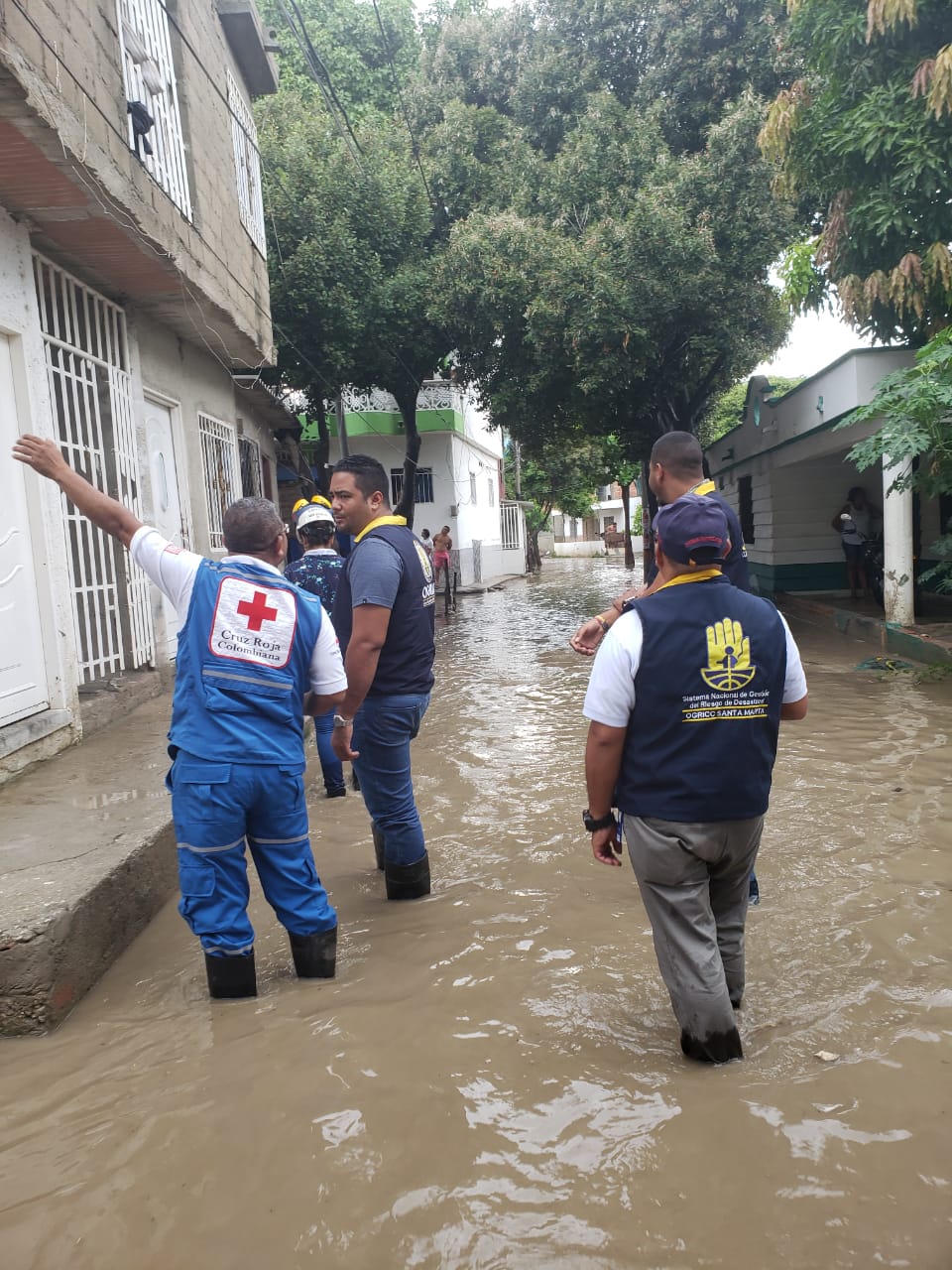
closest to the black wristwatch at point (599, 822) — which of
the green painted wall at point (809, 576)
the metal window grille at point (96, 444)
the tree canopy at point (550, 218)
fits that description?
the metal window grille at point (96, 444)

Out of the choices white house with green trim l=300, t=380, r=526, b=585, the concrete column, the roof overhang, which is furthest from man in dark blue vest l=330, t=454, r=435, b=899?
white house with green trim l=300, t=380, r=526, b=585

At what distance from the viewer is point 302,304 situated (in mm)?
16156

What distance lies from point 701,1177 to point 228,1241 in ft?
3.66

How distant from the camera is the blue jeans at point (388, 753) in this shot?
3934mm

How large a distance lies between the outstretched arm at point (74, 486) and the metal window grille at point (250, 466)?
30.2 feet

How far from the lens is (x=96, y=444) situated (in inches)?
295

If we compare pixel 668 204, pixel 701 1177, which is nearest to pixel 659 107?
pixel 668 204

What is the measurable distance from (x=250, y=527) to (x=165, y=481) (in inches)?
241

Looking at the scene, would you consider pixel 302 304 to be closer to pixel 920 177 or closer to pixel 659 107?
pixel 659 107

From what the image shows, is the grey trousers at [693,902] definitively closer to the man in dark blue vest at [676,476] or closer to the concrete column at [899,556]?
the man in dark blue vest at [676,476]

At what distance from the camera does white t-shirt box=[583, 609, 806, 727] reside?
2.61 meters

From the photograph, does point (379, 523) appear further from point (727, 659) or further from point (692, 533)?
point (727, 659)

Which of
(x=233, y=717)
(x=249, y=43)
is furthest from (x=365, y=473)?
(x=249, y=43)

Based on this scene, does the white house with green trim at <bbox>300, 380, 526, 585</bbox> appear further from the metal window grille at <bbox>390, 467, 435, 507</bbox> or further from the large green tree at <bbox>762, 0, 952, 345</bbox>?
the large green tree at <bbox>762, 0, 952, 345</bbox>
